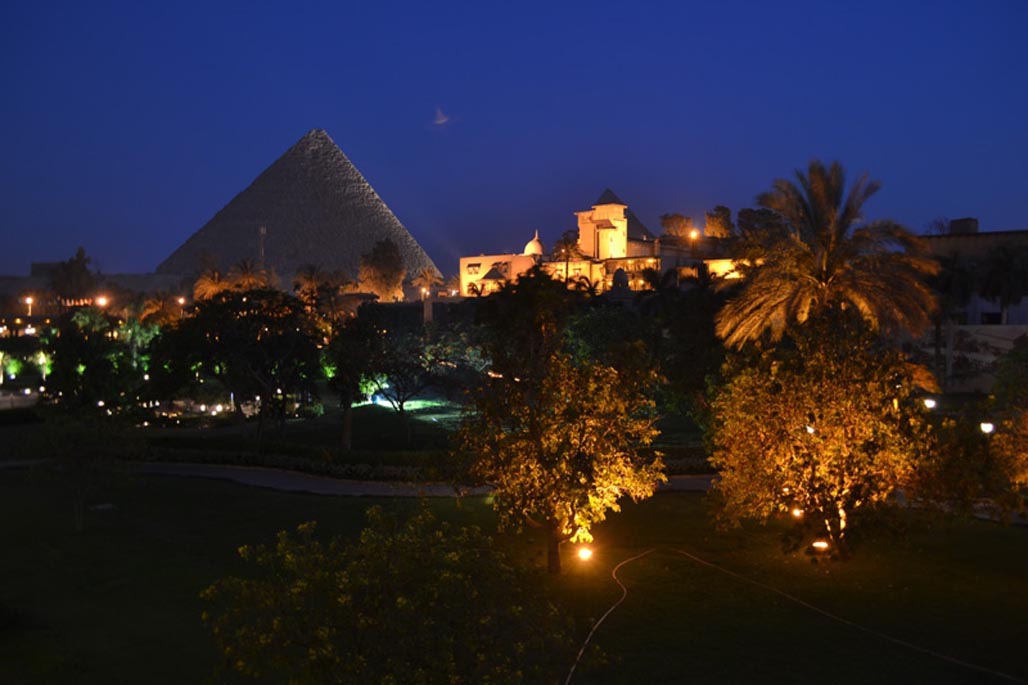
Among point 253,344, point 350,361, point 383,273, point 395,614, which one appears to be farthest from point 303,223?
point 395,614

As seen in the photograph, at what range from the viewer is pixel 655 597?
13.9 meters

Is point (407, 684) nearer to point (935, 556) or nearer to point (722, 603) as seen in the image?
point (722, 603)

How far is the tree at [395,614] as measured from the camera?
274 inches

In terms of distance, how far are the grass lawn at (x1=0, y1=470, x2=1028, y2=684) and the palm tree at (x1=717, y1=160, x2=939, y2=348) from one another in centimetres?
583

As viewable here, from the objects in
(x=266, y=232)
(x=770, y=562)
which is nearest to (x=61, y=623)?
(x=770, y=562)

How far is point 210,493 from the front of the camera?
23141 mm

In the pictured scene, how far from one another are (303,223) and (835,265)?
514 feet

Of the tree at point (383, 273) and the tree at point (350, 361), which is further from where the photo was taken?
the tree at point (383, 273)

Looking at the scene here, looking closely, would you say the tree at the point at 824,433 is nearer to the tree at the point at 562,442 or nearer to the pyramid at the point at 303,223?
the tree at the point at 562,442

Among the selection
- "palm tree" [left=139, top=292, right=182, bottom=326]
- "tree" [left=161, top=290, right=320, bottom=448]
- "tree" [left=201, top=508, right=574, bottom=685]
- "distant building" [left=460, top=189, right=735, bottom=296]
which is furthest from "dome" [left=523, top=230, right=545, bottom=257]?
"tree" [left=201, top=508, right=574, bottom=685]

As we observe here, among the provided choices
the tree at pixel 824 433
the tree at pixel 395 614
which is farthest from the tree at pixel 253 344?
the tree at pixel 395 614

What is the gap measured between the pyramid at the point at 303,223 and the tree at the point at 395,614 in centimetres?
15507

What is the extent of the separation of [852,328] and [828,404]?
2.33 m

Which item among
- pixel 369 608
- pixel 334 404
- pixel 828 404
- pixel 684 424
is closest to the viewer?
pixel 369 608
